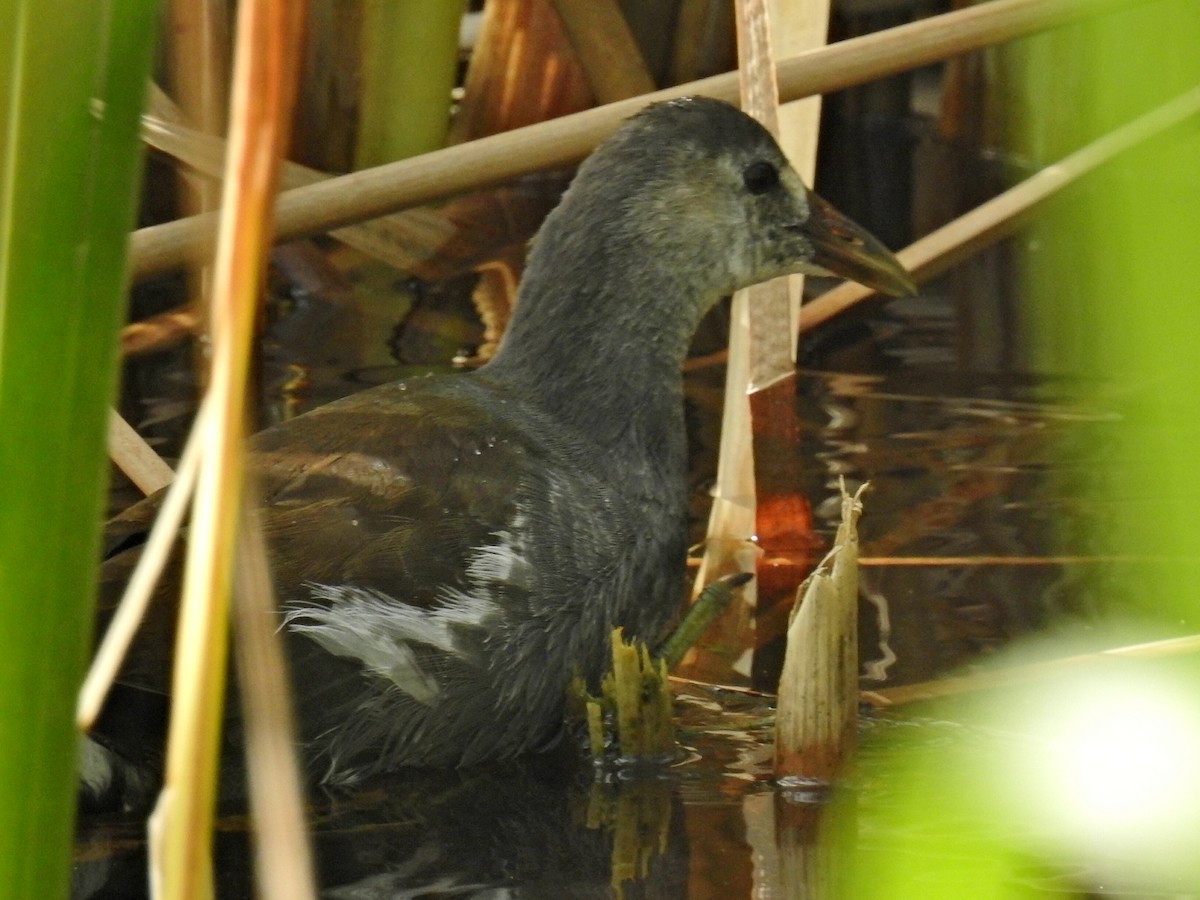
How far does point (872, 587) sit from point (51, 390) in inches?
89.9

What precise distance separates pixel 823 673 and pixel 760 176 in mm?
963

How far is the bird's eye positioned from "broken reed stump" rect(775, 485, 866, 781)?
771 mm

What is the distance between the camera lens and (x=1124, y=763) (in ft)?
5.07

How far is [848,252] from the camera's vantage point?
9.44 feet

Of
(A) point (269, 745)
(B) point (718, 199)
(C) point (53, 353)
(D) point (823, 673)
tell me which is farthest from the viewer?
(B) point (718, 199)

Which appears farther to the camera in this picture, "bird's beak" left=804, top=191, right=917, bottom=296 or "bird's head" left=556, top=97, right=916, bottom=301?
"bird's beak" left=804, top=191, right=917, bottom=296

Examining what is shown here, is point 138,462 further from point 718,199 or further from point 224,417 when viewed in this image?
point 224,417

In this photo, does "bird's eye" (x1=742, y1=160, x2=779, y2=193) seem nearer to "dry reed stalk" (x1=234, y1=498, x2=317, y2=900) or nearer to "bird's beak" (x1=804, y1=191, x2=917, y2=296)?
"bird's beak" (x1=804, y1=191, x2=917, y2=296)

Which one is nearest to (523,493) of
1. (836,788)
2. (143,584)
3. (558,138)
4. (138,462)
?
(836,788)

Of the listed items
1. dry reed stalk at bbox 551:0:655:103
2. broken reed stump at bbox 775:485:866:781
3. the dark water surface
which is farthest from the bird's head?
dry reed stalk at bbox 551:0:655:103

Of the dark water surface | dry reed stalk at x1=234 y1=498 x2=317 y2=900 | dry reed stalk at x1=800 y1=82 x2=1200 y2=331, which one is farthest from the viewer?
dry reed stalk at x1=800 y1=82 x2=1200 y2=331

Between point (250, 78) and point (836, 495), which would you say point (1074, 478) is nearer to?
point (836, 495)

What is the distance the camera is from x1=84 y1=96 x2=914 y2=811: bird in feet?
6.97

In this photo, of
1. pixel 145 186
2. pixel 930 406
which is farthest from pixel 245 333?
pixel 145 186
